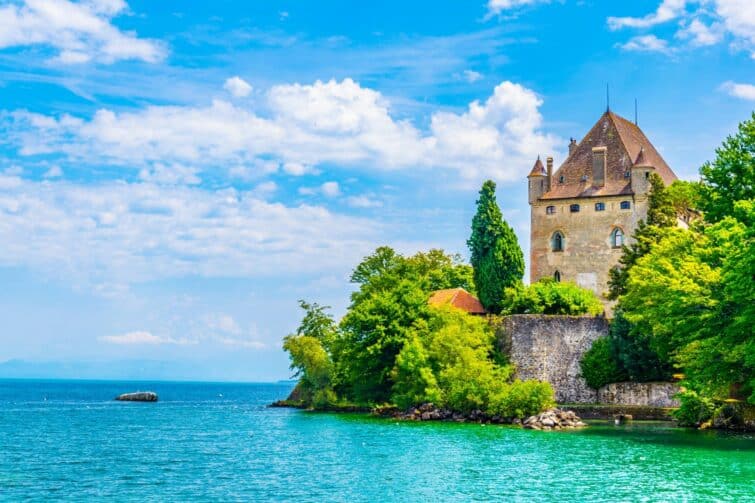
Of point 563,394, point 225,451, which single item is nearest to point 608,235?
point 563,394

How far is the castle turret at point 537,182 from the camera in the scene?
213 ft

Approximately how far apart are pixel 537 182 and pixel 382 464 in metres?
36.7

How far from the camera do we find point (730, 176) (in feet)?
150

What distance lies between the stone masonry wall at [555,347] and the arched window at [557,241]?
33.5 feet

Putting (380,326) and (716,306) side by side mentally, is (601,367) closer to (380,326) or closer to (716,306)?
(380,326)

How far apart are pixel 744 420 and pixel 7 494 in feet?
101

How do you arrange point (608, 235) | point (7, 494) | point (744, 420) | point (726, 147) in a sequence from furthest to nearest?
point (608, 235)
point (726, 147)
point (744, 420)
point (7, 494)

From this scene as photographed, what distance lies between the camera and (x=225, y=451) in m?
38.4

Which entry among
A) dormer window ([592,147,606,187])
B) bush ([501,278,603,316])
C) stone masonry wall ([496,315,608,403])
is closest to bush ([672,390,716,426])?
stone masonry wall ([496,315,608,403])

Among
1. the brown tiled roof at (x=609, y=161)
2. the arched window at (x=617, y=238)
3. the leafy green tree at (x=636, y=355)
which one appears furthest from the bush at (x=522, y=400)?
the brown tiled roof at (x=609, y=161)

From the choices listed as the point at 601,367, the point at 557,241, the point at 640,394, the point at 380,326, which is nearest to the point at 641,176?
the point at 557,241

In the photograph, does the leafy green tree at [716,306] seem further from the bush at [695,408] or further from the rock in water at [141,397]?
the rock in water at [141,397]

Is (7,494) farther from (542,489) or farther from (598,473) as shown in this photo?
(598,473)

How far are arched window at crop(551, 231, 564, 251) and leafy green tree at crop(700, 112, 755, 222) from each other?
18.0m
